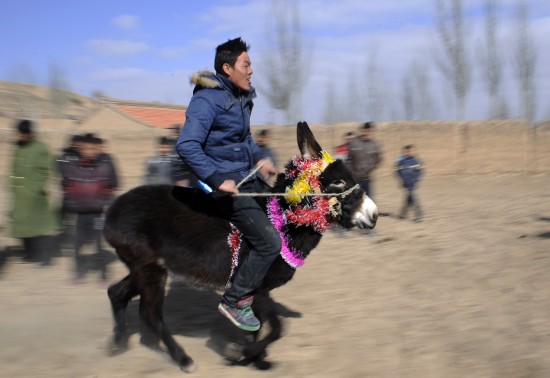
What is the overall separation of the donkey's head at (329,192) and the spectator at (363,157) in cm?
587

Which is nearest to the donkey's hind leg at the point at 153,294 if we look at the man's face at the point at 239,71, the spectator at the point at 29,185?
the man's face at the point at 239,71

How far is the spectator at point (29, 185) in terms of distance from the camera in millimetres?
7480

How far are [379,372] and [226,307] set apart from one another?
1.30m

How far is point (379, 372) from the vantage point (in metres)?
4.20

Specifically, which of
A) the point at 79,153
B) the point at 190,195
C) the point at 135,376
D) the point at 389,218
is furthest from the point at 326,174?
the point at 389,218

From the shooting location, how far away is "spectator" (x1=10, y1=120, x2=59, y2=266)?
7480 millimetres

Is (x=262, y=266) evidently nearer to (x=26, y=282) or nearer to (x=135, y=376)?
(x=135, y=376)

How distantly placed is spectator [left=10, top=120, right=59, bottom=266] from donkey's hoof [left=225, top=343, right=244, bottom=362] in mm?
4294

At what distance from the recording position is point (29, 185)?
298 inches

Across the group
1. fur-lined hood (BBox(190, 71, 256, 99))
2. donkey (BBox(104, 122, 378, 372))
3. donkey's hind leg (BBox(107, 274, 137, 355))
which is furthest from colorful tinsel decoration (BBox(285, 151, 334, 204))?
donkey's hind leg (BBox(107, 274, 137, 355))

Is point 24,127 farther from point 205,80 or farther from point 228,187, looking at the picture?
point 228,187

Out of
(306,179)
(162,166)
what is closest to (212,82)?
(306,179)

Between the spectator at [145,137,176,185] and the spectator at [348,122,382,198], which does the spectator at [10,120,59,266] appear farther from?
the spectator at [348,122,382,198]

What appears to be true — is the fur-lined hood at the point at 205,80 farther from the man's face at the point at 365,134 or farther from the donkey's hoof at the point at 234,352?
the man's face at the point at 365,134
